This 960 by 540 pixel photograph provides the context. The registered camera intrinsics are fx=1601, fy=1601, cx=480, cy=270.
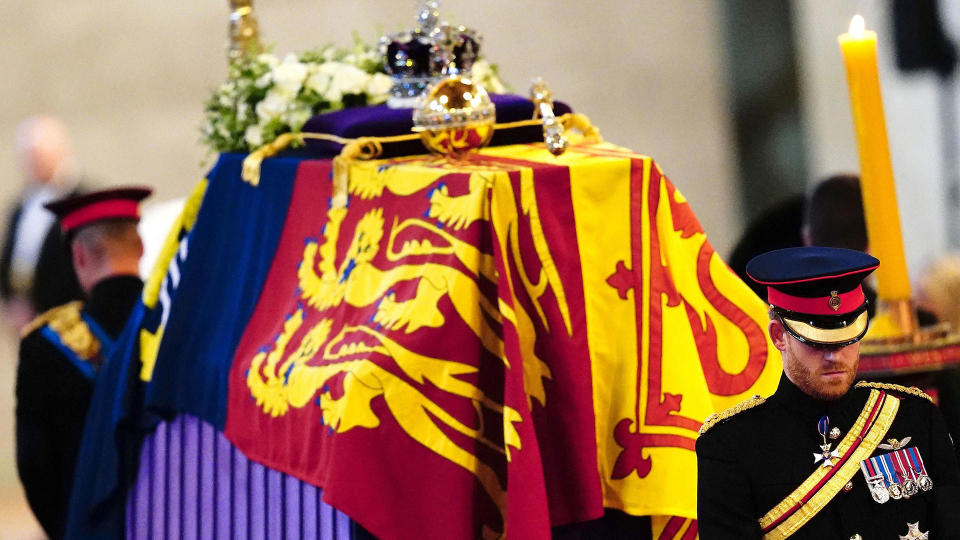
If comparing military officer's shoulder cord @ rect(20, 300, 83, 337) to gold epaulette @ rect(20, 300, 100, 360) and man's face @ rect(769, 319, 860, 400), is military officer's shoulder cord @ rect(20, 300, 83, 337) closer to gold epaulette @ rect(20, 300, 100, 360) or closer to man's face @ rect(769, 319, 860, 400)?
gold epaulette @ rect(20, 300, 100, 360)

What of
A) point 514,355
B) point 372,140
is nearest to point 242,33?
point 372,140

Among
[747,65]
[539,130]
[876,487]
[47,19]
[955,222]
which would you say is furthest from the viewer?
[47,19]

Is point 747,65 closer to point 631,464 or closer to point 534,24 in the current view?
point 534,24

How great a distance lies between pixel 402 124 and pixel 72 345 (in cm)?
125

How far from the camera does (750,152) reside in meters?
6.09

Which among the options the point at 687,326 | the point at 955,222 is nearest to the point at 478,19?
the point at 955,222

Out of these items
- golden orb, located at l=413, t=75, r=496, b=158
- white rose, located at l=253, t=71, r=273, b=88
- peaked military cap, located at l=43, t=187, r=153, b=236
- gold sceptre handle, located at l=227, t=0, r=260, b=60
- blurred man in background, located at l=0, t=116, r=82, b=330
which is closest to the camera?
golden orb, located at l=413, t=75, r=496, b=158

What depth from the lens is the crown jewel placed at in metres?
3.53

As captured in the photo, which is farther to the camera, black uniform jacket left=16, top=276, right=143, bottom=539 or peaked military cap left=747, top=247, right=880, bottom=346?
black uniform jacket left=16, top=276, right=143, bottom=539

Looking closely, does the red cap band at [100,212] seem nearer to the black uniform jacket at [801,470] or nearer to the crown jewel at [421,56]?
the crown jewel at [421,56]

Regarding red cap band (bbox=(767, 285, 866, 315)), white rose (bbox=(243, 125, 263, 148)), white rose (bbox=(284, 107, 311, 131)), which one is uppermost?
white rose (bbox=(284, 107, 311, 131))

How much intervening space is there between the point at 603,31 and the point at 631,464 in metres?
3.60

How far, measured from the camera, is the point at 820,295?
2.10 m

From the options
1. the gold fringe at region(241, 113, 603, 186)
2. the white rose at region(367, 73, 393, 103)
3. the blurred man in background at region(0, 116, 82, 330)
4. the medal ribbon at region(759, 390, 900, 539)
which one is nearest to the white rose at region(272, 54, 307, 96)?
the white rose at region(367, 73, 393, 103)
